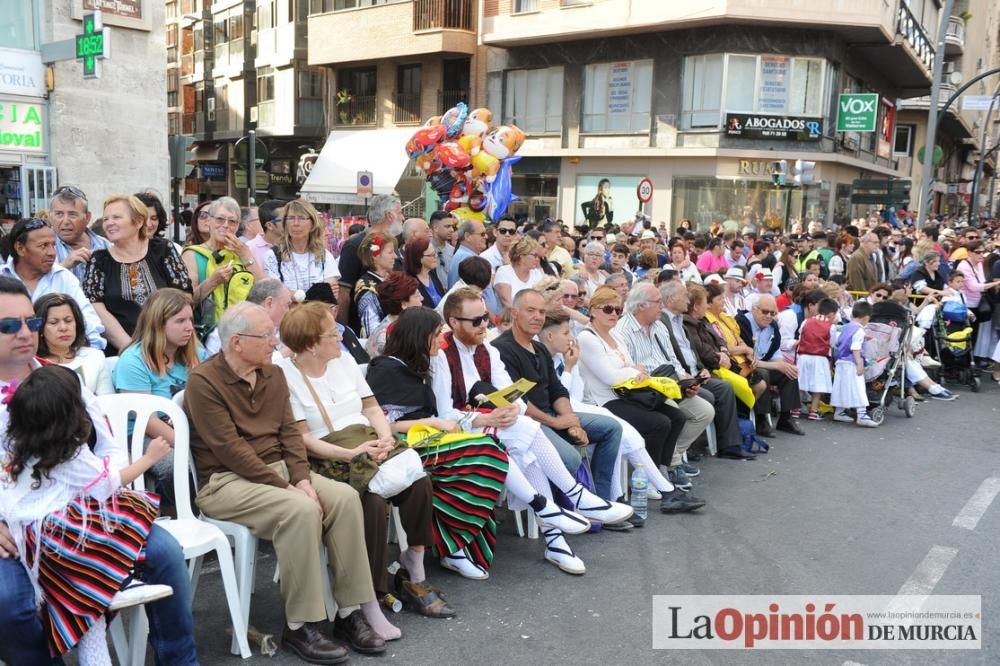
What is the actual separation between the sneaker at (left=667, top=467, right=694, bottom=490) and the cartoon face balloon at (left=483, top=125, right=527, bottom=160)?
23.0ft

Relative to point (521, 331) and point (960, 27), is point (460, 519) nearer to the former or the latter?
point (521, 331)

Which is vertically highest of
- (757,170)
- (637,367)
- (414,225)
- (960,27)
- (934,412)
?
(960,27)

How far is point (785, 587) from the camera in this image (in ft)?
15.7

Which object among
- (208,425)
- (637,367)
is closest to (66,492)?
(208,425)

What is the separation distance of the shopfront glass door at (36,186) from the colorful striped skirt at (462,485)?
10.7m

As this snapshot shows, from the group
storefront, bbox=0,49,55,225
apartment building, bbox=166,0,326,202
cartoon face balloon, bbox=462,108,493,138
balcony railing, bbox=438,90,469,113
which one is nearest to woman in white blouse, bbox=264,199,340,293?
cartoon face balloon, bbox=462,108,493,138

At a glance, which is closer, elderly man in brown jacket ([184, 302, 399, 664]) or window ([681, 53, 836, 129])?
elderly man in brown jacket ([184, 302, 399, 664])

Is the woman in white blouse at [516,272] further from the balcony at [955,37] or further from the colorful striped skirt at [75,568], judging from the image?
the balcony at [955,37]

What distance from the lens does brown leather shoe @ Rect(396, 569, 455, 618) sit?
4309 millimetres

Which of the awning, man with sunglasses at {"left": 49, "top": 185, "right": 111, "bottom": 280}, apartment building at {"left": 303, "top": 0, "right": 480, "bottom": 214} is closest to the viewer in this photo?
man with sunglasses at {"left": 49, "top": 185, "right": 111, "bottom": 280}

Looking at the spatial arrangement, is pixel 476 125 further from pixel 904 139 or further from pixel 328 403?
pixel 904 139

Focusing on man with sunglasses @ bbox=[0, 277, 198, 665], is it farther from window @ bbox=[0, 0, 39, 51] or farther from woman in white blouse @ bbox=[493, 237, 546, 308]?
window @ bbox=[0, 0, 39, 51]

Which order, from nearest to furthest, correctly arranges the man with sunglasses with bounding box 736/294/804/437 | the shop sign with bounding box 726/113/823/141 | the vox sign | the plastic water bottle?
the plastic water bottle → the man with sunglasses with bounding box 736/294/804/437 → the vox sign → the shop sign with bounding box 726/113/823/141

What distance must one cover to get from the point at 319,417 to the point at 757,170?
70.8ft
